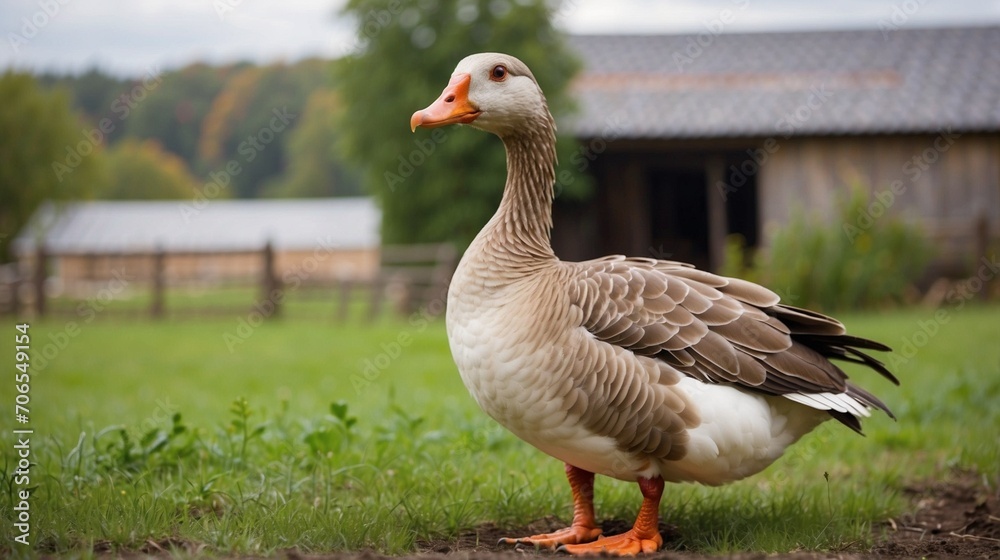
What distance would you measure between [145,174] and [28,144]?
18.2 meters

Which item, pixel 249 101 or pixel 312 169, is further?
pixel 312 169

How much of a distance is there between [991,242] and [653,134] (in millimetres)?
7830

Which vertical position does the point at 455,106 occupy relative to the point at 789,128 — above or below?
below

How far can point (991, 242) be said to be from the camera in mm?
Result: 18844

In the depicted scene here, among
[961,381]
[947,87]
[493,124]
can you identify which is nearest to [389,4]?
[947,87]

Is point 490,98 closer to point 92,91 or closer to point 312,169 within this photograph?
point 92,91

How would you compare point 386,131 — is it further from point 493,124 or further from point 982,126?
point 493,124

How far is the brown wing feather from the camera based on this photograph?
3.77 m

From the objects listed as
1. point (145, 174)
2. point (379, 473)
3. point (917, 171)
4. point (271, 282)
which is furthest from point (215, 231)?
point (379, 473)

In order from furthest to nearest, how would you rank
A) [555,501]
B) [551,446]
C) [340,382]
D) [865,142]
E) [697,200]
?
[697,200], [865,142], [340,382], [555,501], [551,446]

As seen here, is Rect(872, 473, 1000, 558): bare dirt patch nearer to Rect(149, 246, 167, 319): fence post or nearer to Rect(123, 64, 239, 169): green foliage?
Rect(149, 246, 167, 319): fence post

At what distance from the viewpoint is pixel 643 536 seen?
389 centimetres

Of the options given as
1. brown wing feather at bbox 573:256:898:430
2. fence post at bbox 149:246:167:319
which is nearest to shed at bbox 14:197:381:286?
fence post at bbox 149:246:167:319

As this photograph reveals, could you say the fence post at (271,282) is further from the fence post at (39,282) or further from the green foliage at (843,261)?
the green foliage at (843,261)
